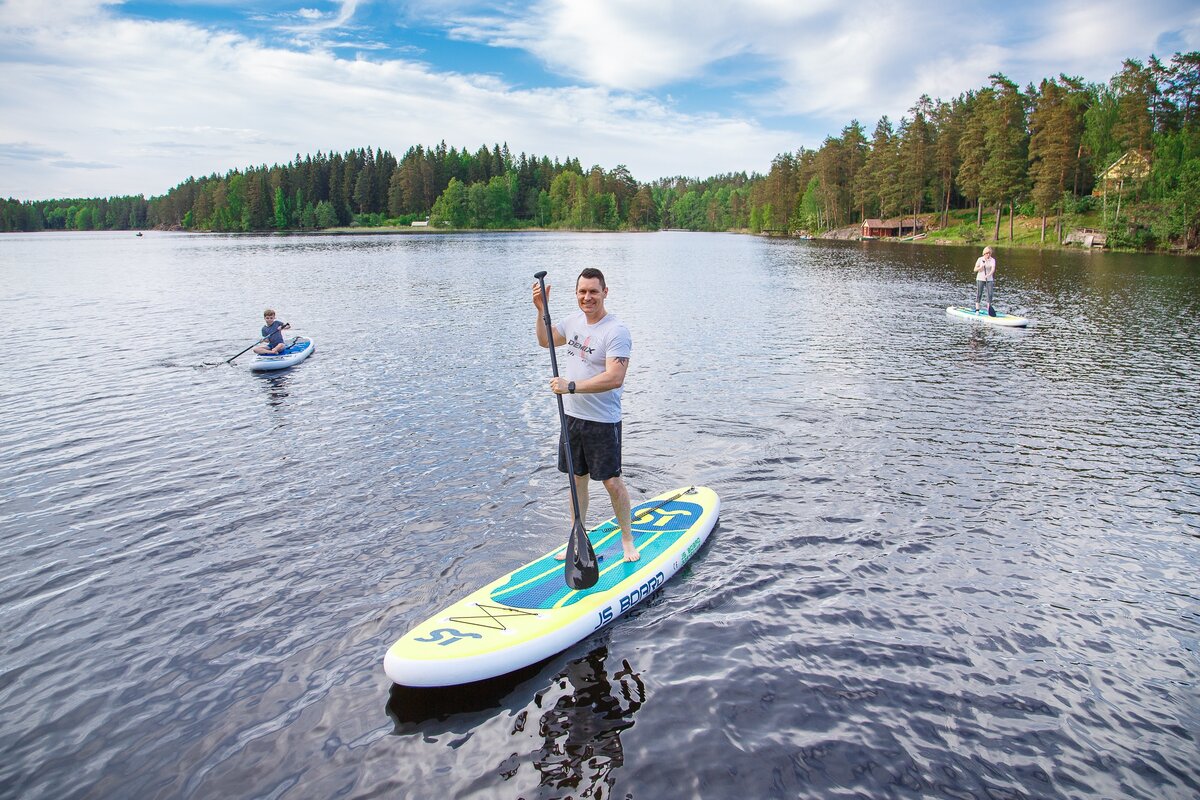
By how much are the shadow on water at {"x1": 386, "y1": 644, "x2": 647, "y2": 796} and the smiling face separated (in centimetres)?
382

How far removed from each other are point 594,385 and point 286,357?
1794cm

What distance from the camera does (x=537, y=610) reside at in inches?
295

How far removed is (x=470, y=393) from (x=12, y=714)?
42.3 feet

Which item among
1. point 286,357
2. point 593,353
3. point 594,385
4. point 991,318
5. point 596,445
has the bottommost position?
point 286,357

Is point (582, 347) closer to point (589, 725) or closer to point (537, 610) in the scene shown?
point (537, 610)

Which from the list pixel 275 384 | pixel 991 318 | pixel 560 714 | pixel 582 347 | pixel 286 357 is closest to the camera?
pixel 560 714

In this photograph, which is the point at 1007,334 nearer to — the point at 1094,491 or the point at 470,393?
the point at 1094,491

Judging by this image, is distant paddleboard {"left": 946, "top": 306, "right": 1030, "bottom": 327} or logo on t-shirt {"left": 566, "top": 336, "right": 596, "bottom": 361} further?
distant paddleboard {"left": 946, "top": 306, "right": 1030, "bottom": 327}

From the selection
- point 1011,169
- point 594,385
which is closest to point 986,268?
point 594,385

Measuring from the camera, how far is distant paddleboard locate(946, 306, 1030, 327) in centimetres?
2809

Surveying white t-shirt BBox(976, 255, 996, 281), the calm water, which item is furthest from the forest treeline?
the calm water

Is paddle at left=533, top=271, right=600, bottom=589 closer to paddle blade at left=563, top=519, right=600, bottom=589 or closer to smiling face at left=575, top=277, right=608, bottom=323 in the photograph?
paddle blade at left=563, top=519, right=600, bottom=589

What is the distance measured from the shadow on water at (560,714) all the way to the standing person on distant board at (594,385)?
1.91 meters

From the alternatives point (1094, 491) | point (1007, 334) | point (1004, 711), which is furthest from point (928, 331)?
point (1004, 711)
